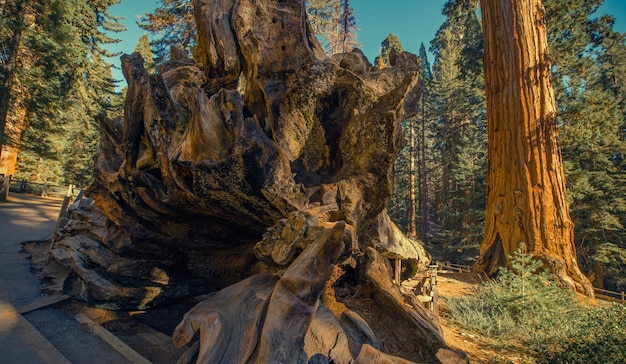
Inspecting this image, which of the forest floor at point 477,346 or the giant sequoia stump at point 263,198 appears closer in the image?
the giant sequoia stump at point 263,198

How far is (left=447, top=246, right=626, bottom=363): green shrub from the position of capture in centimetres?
381

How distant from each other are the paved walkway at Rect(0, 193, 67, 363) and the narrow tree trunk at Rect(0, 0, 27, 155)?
8.13 metres

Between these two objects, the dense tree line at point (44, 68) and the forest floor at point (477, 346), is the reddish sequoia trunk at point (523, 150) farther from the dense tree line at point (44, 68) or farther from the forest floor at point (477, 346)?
the dense tree line at point (44, 68)

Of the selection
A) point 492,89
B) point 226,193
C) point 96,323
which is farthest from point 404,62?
point 492,89

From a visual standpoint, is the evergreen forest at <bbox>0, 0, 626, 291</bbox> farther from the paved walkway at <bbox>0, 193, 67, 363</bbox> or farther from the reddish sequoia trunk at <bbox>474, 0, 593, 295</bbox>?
the paved walkway at <bbox>0, 193, 67, 363</bbox>

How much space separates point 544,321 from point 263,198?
5405 millimetres

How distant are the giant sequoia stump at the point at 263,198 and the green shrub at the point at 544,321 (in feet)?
7.11

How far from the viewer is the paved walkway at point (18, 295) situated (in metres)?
3.24

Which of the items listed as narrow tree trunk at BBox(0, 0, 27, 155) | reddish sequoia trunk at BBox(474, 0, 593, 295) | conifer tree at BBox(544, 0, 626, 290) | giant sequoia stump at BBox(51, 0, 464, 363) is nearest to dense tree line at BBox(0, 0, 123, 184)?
narrow tree trunk at BBox(0, 0, 27, 155)

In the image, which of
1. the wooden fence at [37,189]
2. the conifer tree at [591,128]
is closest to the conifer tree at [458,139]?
the conifer tree at [591,128]

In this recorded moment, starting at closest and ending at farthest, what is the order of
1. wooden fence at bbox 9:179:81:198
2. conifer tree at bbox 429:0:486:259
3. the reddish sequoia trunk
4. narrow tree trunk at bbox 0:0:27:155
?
the reddish sequoia trunk, narrow tree trunk at bbox 0:0:27:155, wooden fence at bbox 9:179:81:198, conifer tree at bbox 429:0:486:259

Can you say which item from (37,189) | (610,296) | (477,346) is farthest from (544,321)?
(37,189)

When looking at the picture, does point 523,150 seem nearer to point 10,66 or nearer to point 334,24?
point 334,24

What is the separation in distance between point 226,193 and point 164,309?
8.71 ft
